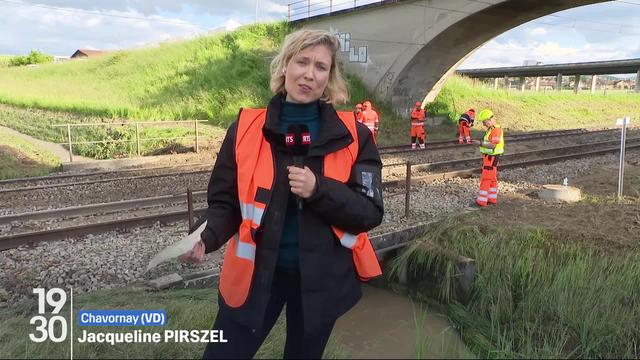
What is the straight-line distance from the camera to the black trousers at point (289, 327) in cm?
195

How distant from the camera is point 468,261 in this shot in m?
5.01

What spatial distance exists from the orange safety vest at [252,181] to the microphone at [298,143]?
0.08m

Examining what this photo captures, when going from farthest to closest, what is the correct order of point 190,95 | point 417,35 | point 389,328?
point 190,95, point 417,35, point 389,328

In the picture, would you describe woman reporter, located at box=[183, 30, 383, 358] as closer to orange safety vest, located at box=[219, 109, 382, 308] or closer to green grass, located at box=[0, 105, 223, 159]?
orange safety vest, located at box=[219, 109, 382, 308]

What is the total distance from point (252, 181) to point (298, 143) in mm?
234

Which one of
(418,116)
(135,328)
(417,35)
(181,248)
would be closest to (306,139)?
(181,248)

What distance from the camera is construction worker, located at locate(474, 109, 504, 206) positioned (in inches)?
336

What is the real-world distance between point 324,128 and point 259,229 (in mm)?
474

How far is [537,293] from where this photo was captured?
14.5 ft

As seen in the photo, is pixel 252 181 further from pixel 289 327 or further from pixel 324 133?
pixel 289 327

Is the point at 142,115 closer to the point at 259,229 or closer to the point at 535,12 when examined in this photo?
the point at 535,12

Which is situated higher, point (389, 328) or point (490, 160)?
point (490, 160)

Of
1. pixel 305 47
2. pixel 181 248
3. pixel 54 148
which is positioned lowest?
pixel 54 148

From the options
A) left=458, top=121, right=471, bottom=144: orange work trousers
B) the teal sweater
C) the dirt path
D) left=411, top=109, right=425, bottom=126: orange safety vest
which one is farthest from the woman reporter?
left=458, top=121, right=471, bottom=144: orange work trousers
